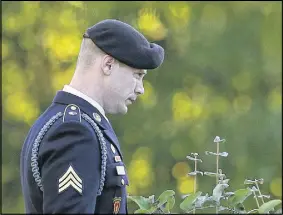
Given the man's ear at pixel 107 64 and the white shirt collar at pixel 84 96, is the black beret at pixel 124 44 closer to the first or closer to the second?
the man's ear at pixel 107 64

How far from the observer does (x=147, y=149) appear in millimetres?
9008

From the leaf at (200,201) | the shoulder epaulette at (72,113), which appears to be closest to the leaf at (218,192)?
the leaf at (200,201)

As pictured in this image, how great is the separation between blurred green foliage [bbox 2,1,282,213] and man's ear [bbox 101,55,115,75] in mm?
6143

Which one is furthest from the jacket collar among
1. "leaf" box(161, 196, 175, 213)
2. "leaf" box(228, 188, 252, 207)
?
"leaf" box(228, 188, 252, 207)

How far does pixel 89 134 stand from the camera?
7.44ft

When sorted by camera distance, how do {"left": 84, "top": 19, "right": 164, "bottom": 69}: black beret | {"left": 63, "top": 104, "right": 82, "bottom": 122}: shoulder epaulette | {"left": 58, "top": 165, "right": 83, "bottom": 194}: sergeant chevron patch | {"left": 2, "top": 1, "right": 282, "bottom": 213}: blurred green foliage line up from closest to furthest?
1. {"left": 58, "top": 165, "right": 83, "bottom": 194}: sergeant chevron patch
2. {"left": 63, "top": 104, "right": 82, "bottom": 122}: shoulder epaulette
3. {"left": 84, "top": 19, "right": 164, "bottom": 69}: black beret
4. {"left": 2, "top": 1, "right": 282, "bottom": 213}: blurred green foliage

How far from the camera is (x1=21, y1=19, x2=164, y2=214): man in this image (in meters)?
2.19

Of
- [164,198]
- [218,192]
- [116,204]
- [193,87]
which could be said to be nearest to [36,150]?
[116,204]

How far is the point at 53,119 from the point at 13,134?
7068mm

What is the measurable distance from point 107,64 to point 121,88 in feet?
0.25

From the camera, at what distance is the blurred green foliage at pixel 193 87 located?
870 centimetres

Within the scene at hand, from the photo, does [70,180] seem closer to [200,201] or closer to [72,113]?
[72,113]

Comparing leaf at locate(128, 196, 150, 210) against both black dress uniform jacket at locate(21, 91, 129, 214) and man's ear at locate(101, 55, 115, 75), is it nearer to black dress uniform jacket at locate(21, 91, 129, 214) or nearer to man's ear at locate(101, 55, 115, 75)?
black dress uniform jacket at locate(21, 91, 129, 214)

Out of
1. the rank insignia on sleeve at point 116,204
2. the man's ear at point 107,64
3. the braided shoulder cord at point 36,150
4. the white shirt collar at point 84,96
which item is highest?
the man's ear at point 107,64
